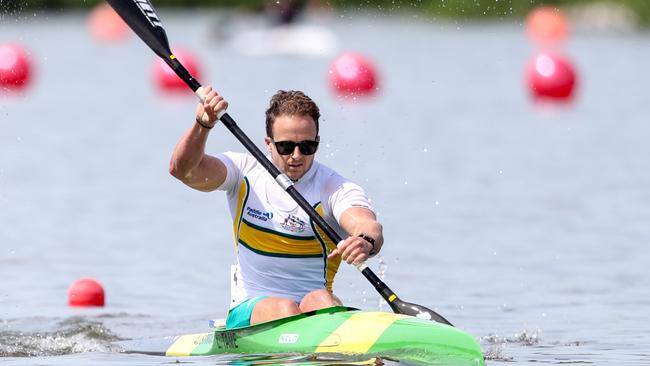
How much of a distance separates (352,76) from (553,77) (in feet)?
11.1

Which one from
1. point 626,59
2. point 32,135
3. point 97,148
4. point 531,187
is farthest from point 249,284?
point 626,59

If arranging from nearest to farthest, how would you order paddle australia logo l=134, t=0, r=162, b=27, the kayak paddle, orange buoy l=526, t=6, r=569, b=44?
the kayak paddle < paddle australia logo l=134, t=0, r=162, b=27 < orange buoy l=526, t=6, r=569, b=44

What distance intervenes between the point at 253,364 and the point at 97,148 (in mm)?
13756

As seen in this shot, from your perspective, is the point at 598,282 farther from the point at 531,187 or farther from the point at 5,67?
the point at 5,67

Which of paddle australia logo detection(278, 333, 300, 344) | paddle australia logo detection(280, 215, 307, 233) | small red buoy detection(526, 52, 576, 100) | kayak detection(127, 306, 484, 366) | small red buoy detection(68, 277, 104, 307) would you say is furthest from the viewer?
small red buoy detection(526, 52, 576, 100)

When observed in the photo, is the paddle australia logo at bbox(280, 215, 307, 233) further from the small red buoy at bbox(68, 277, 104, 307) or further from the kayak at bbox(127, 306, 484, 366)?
the small red buoy at bbox(68, 277, 104, 307)

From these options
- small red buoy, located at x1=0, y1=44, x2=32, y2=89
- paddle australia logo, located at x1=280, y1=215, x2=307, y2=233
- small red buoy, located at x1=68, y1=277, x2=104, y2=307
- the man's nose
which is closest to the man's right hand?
the man's nose

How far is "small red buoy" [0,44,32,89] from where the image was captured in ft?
77.3

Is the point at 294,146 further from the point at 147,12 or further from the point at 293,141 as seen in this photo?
the point at 147,12

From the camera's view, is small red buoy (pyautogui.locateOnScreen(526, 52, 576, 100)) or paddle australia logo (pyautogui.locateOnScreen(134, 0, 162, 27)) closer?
paddle australia logo (pyautogui.locateOnScreen(134, 0, 162, 27))

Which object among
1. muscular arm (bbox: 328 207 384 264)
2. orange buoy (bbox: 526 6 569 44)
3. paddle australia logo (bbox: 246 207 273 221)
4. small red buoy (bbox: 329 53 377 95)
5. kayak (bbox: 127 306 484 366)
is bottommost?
kayak (bbox: 127 306 484 366)

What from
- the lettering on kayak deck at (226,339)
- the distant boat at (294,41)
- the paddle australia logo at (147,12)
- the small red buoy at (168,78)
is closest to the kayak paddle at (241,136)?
the paddle australia logo at (147,12)

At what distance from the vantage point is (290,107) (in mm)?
7184

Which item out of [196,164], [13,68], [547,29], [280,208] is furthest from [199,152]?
[547,29]
